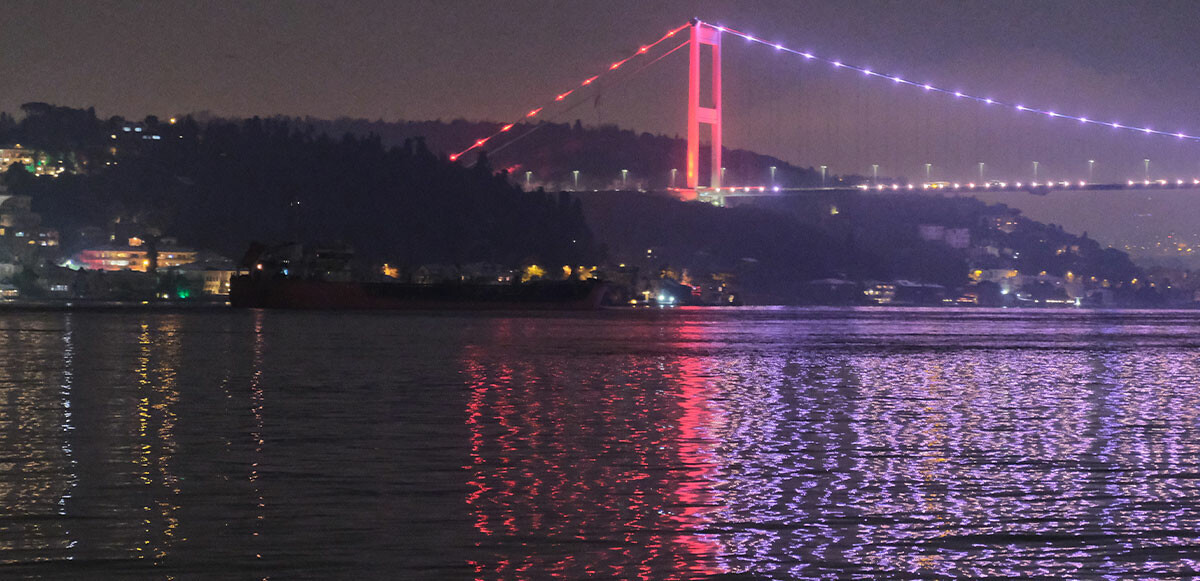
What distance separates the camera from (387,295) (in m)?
73.8

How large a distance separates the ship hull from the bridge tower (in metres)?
14.6

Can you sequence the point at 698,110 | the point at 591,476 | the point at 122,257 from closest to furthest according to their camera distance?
the point at 591,476 < the point at 698,110 < the point at 122,257

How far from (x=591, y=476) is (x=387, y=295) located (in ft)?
220

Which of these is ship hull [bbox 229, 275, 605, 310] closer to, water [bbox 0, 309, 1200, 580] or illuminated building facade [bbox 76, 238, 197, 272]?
illuminated building facade [bbox 76, 238, 197, 272]

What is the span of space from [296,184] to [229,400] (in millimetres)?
109734

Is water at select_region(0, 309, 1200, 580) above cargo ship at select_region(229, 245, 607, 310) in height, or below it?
below

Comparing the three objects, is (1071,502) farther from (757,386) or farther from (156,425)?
(757,386)

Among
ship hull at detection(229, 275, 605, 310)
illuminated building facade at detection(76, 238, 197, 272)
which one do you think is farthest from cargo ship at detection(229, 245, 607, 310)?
illuminated building facade at detection(76, 238, 197, 272)

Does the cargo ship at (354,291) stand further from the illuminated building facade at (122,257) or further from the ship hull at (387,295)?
the illuminated building facade at (122,257)

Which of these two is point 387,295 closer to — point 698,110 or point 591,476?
point 698,110

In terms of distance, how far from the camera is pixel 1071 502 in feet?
22.4

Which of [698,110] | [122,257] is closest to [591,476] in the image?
[698,110]

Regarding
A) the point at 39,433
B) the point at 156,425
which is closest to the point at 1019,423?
the point at 156,425

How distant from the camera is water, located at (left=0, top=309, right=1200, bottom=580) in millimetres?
5363
